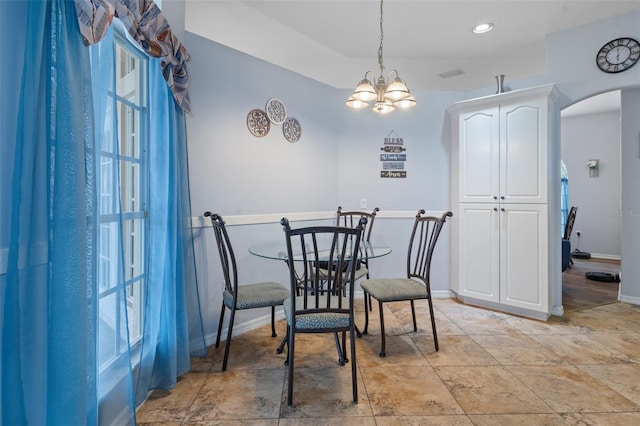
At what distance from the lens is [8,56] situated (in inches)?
37.3

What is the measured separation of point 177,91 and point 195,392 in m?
1.80

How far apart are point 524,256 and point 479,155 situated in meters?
1.06

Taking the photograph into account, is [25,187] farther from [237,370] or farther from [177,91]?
[237,370]

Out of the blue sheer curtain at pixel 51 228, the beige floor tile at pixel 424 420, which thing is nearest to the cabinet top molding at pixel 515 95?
the beige floor tile at pixel 424 420

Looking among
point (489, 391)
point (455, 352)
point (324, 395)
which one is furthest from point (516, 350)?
point (324, 395)

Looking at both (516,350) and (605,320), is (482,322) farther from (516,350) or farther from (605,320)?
(605,320)

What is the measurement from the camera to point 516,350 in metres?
2.42

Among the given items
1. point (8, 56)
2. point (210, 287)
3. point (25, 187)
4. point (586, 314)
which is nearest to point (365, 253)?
point (210, 287)

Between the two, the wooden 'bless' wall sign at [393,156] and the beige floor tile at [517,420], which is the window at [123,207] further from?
the wooden 'bless' wall sign at [393,156]

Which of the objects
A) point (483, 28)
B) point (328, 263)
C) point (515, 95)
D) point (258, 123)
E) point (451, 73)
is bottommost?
point (328, 263)

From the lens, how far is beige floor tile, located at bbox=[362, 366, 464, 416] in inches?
67.6

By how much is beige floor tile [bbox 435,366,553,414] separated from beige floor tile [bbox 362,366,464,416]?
70 millimetres

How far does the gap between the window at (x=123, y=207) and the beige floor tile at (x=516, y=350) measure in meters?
2.36

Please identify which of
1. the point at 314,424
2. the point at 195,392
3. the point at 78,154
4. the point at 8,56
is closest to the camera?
the point at 8,56
